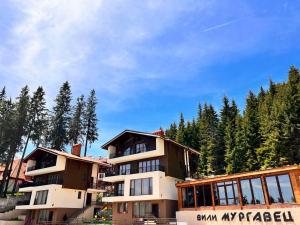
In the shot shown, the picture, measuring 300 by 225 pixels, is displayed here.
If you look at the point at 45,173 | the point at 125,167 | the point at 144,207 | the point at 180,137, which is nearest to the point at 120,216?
the point at 144,207

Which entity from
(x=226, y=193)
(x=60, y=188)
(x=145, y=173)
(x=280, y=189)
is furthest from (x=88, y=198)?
(x=280, y=189)

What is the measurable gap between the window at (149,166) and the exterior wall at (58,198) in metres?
12.5

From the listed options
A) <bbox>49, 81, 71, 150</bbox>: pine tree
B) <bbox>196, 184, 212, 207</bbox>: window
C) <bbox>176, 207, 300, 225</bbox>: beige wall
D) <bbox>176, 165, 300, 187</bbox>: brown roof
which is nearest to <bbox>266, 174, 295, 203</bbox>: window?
<bbox>176, 165, 300, 187</bbox>: brown roof

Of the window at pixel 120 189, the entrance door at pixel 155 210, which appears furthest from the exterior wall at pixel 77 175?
the entrance door at pixel 155 210

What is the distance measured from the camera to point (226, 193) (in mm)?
26469

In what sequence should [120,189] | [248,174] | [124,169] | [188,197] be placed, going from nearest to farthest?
1. [248,174]
2. [188,197]
3. [120,189]
4. [124,169]

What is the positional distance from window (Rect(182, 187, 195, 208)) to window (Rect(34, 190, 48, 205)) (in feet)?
70.0

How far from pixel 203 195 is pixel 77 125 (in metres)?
36.3

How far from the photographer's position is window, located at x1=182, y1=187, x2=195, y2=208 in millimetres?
29403

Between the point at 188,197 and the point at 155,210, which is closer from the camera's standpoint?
the point at 188,197

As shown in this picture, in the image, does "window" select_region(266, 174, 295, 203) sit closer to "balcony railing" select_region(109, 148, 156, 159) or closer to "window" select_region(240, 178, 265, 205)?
"window" select_region(240, 178, 265, 205)

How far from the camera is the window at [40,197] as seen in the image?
38.8 m

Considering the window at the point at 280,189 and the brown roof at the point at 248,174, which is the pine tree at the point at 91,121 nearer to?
the brown roof at the point at 248,174

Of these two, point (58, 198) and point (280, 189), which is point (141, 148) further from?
point (280, 189)
